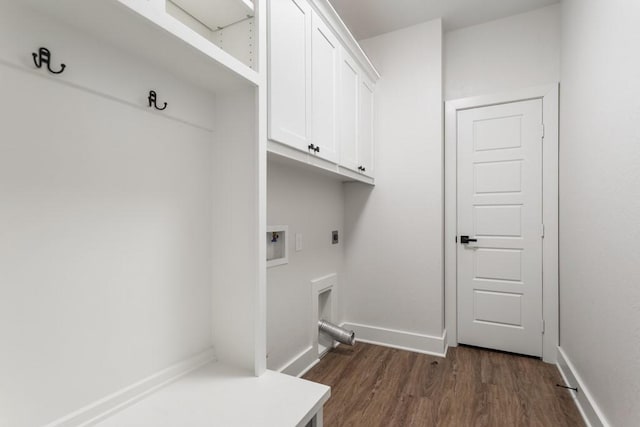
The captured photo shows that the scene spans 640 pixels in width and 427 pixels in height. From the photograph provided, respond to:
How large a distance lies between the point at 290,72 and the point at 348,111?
80 centimetres

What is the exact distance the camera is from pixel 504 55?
2.70 meters

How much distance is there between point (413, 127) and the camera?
2791mm

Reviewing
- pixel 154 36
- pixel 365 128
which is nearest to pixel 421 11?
pixel 365 128

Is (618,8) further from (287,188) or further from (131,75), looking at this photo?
(131,75)

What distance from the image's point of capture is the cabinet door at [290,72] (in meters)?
1.47

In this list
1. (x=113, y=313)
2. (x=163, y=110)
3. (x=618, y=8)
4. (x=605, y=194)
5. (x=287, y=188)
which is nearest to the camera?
(x=113, y=313)

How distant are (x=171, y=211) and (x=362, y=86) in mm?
1972

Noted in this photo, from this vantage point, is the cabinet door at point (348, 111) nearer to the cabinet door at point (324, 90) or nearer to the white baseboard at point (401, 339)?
the cabinet door at point (324, 90)

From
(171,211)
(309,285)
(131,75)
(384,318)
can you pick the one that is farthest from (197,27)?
(384,318)

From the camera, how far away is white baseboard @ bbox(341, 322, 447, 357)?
2.62 metres

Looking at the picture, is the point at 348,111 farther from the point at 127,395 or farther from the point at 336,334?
the point at 127,395

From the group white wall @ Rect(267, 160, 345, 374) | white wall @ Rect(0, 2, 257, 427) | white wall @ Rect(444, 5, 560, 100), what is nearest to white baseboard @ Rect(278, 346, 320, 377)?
white wall @ Rect(267, 160, 345, 374)

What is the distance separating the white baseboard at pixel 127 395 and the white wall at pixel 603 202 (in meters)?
1.85

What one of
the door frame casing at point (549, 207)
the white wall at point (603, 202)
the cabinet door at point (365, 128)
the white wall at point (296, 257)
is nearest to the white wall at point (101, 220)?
the white wall at point (296, 257)
